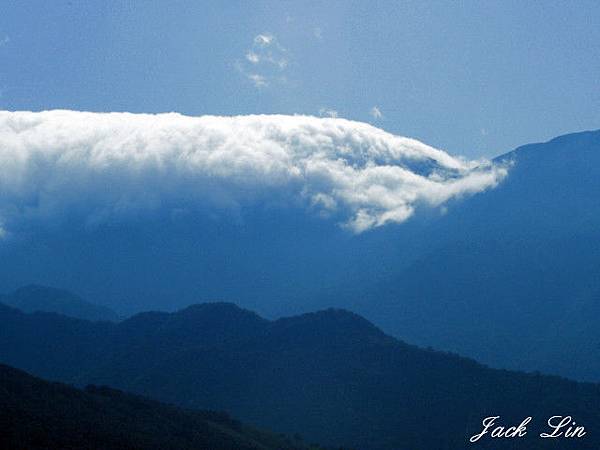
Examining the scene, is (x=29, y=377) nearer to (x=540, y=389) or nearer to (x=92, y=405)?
(x=92, y=405)

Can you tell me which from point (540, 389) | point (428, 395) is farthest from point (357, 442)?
point (540, 389)

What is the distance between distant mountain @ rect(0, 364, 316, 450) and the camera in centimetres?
8894

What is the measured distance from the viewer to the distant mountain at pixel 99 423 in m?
88.9

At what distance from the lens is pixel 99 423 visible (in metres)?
102

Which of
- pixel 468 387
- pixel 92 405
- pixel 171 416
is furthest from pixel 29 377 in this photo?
pixel 468 387

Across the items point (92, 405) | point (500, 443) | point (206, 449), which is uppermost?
point (92, 405)

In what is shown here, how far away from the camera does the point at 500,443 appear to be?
165375mm

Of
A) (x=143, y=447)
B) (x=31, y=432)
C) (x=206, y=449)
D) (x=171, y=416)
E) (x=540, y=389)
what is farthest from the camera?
(x=540, y=389)

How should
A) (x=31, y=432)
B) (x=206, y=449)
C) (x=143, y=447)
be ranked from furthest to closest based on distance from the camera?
(x=206, y=449) → (x=143, y=447) → (x=31, y=432)

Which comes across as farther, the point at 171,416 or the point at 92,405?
the point at 171,416

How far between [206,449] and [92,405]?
17.0 metres

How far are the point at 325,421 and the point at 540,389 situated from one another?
50.8m

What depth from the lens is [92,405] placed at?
370 ft

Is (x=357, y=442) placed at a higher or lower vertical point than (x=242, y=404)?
lower
